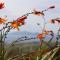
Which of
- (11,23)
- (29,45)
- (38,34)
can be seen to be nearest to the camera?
(11,23)

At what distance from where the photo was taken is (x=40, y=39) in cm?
217

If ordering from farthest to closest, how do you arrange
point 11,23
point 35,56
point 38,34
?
point 35,56 < point 38,34 < point 11,23

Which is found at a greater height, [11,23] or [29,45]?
[11,23]

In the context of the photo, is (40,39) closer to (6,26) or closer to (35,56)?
(35,56)

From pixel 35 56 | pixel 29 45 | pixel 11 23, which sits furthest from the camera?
pixel 29 45

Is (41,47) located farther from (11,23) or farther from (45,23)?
(11,23)

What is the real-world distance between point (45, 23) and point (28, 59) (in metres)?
→ 0.34

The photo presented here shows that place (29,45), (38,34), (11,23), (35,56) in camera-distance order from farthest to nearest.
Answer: (29,45)
(35,56)
(38,34)
(11,23)

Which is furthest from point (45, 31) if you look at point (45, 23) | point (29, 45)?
point (29, 45)

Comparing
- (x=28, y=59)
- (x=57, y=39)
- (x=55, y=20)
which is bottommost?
(x=28, y=59)

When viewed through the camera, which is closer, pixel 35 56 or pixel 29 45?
pixel 35 56

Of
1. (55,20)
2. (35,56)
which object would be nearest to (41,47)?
(35,56)

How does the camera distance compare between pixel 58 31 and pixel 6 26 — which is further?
pixel 58 31

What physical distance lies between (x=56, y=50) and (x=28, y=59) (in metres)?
0.25
